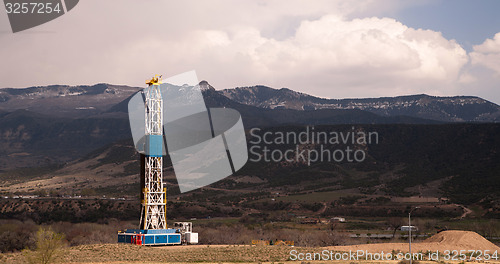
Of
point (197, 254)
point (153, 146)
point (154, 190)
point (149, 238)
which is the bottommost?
point (197, 254)

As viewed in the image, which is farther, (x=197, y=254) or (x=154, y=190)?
(x=154, y=190)

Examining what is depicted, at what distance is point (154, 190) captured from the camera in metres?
69.8

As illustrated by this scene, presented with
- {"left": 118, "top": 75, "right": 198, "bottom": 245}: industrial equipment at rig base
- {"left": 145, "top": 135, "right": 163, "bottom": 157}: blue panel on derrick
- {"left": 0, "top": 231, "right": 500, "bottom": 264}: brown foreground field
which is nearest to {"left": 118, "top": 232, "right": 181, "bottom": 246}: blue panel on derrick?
{"left": 118, "top": 75, "right": 198, "bottom": 245}: industrial equipment at rig base

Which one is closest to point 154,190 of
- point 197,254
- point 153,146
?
point 153,146

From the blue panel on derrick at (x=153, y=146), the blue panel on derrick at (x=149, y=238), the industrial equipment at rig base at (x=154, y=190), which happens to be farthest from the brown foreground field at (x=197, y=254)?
the blue panel on derrick at (x=153, y=146)

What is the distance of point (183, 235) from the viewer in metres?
69.8

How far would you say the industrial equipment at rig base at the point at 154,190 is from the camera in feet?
221

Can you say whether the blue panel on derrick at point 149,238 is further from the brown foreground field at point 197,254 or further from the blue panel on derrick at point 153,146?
the blue panel on derrick at point 153,146

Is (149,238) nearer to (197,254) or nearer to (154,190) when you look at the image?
(154,190)

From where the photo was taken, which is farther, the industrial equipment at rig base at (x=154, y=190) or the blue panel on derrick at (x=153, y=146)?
the blue panel on derrick at (x=153, y=146)

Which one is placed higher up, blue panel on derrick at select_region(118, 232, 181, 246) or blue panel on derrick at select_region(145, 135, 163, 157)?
blue panel on derrick at select_region(145, 135, 163, 157)

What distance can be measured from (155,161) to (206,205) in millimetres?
85945

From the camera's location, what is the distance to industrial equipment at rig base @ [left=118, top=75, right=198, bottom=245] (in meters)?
67.4

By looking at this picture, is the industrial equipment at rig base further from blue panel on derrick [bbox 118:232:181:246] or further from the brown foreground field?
the brown foreground field
